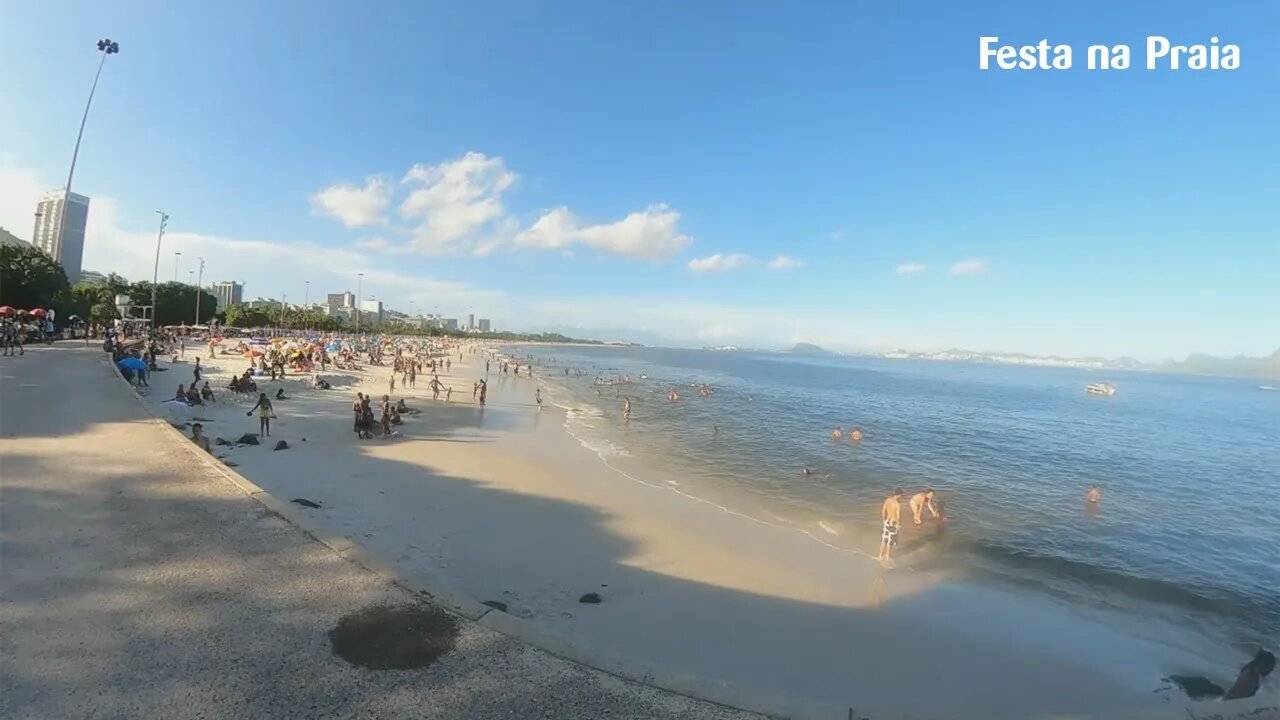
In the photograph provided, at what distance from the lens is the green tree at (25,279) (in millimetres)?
34250

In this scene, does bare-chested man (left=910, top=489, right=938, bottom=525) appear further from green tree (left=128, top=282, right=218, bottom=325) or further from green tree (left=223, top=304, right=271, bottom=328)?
green tree (left=223, top=304, right=271, bottom=328)

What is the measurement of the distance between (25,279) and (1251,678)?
55825 millimetres

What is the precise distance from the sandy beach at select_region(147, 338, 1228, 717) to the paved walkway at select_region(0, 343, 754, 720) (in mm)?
1093

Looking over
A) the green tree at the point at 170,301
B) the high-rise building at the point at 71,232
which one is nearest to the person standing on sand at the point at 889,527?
the green tree at the point at 170,301

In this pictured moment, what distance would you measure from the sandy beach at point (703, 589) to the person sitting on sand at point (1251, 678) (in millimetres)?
883

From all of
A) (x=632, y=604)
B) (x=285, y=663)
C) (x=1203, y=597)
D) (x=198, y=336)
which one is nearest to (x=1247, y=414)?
(x=1203, y=597)

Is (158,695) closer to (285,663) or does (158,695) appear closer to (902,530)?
(285,663)

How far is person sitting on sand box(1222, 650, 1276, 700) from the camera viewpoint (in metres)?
6.82

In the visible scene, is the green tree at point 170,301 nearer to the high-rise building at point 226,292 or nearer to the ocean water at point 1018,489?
the ocean water at point 1018,489

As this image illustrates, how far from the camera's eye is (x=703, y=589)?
8.77 meters

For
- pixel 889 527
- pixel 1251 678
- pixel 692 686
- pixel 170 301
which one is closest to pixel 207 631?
pixel 692 686

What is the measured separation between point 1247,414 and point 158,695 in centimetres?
10089

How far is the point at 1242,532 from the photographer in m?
16.0

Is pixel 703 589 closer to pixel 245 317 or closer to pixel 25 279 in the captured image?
pixel 25 279
